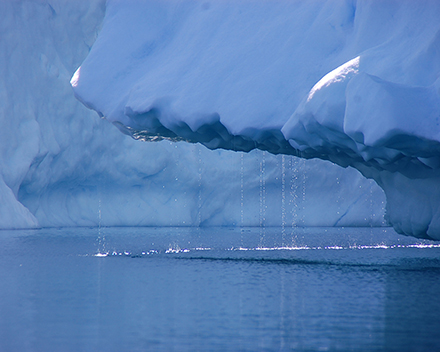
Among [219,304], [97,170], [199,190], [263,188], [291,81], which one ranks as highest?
[97,170]

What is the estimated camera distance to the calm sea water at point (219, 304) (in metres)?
6.43

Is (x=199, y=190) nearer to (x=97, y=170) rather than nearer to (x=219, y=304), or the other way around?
(x=97, y=170)

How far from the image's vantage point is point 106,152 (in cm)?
3525

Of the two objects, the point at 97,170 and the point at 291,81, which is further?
the point at 97,170

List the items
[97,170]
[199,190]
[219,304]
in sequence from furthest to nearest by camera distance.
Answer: [199,190] < [97,170] < [219,304]

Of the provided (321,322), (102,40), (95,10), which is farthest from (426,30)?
(95,10)

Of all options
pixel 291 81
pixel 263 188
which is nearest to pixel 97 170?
pixel 263 188

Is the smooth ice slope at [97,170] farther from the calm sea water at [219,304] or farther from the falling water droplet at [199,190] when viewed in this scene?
the calm sea water at [219,304]

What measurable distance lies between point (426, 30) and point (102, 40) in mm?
9127

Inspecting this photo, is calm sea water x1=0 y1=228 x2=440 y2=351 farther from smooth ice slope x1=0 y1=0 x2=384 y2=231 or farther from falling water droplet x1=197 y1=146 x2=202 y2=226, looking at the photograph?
falling water droplet x1=197 y1=146 x2=202 y2=226

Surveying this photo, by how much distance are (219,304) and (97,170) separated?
89.6 ft

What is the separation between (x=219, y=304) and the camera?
866cm

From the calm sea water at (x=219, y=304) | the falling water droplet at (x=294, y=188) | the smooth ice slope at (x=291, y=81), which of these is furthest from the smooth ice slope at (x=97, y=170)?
the calm sea water at (x=219, y=304)

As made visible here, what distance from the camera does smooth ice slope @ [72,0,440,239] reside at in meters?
11.4
